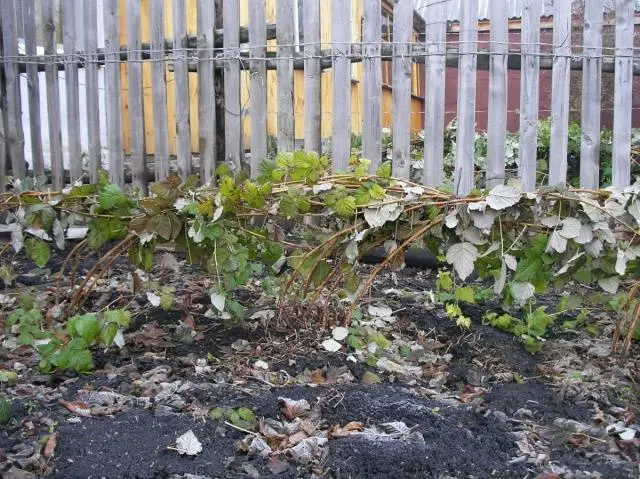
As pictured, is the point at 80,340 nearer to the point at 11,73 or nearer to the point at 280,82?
the point at 280,82

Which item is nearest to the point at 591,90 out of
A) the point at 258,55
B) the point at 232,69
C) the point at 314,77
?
the point at 314,77

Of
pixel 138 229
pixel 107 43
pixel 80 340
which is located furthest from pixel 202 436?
pixel 107 43

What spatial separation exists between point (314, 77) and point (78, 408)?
2.56m

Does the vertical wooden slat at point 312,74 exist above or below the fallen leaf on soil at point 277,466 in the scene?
above

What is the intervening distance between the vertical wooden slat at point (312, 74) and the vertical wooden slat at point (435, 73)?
2.02ft

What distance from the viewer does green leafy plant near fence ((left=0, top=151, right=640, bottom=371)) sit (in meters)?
3.00

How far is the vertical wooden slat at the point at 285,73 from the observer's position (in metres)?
4.66

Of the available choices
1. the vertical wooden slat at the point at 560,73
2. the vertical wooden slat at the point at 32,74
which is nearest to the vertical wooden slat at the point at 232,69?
the vertical wooden slat at the point at 32,74

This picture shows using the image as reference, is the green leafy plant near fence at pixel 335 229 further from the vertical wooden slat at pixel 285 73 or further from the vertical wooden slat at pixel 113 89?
the vertical wooden slat at pixel 113 89

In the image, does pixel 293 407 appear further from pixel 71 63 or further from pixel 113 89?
pixel 71 63

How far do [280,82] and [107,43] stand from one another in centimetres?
123

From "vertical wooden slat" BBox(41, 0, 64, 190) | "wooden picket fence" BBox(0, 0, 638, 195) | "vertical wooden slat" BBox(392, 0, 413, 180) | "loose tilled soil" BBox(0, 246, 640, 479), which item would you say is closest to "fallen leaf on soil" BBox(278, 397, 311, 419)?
"loose tilled soil" BBox(0, 246, 640, 479)

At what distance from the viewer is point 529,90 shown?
14.4ft

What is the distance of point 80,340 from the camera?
3.05 metres
